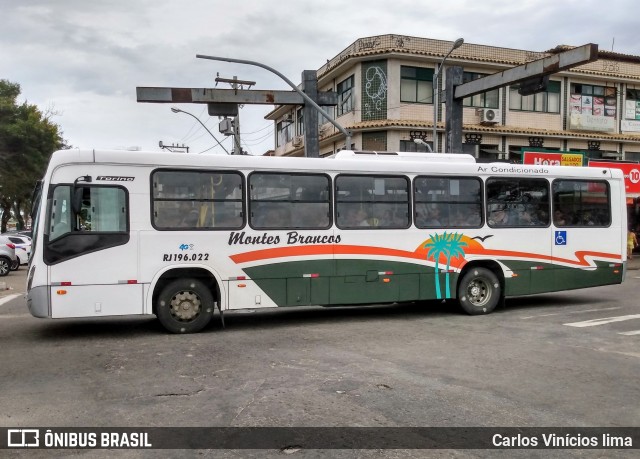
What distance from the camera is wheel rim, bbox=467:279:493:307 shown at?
11062 millimetres

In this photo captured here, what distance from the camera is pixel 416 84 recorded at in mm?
28828

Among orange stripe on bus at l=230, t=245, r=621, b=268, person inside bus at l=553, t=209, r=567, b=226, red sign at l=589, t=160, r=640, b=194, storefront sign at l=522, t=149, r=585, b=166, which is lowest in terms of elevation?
orange stripe on bus at l=230, t=245, r=621, b=268

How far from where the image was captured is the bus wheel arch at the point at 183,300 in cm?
889

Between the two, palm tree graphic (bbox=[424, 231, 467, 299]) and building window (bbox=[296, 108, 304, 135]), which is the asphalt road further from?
building window (bbox=[296, 108, 304, 135])

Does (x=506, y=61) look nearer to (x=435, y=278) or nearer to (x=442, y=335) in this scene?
(x=435, y=278)

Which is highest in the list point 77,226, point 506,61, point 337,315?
point 506,61

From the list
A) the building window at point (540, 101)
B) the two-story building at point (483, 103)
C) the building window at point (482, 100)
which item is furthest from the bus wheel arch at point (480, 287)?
the building window at point (540, 101)

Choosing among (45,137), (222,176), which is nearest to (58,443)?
(222,176)

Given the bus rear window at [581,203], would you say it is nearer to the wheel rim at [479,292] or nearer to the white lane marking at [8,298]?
the wheel rim at [479,292]

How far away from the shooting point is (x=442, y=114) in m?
29.6

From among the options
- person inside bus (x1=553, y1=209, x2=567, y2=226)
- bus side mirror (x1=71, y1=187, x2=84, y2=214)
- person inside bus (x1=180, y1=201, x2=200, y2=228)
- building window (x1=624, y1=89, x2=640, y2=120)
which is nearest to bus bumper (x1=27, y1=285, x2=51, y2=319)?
bus side mirror (x1=71, y1=187, x2=84, y2=214)

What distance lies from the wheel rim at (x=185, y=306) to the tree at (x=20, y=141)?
107 ft

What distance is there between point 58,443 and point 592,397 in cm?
510

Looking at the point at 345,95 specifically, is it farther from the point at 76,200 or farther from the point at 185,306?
the point at 76,200
